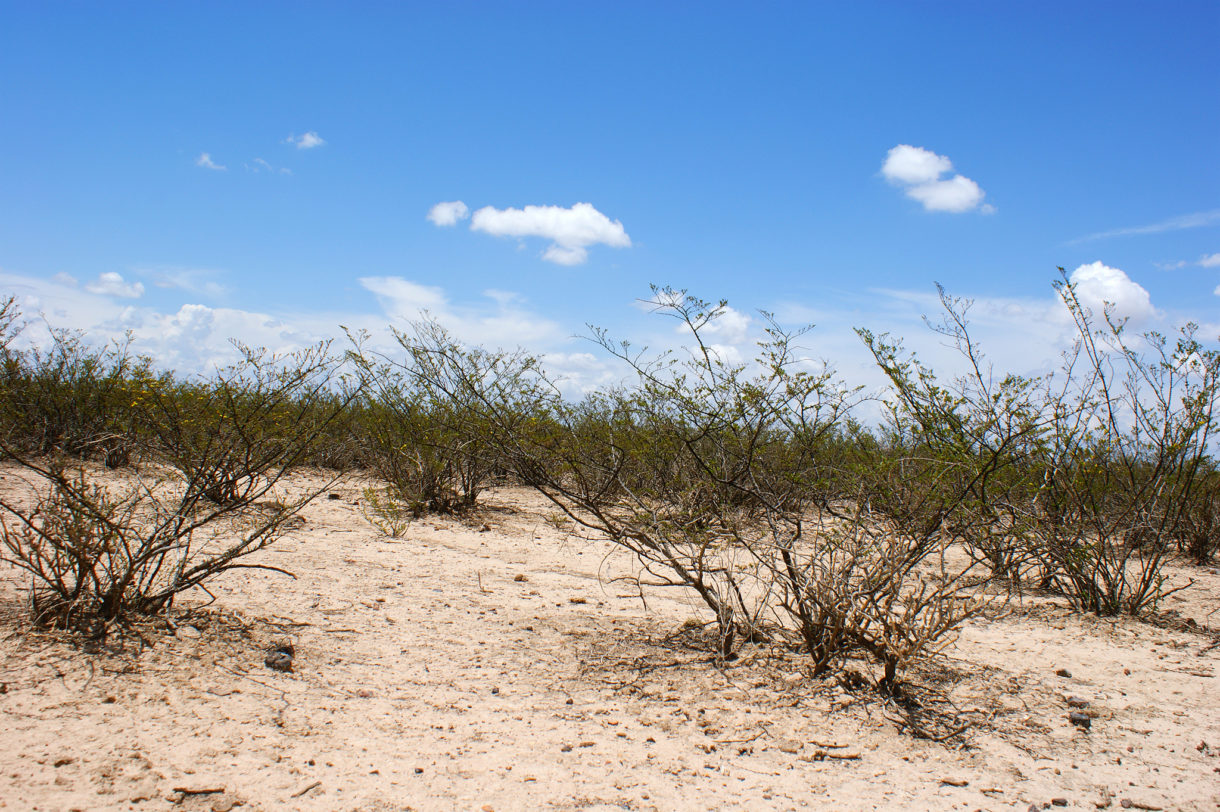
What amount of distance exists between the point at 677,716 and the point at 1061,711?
2.17 m

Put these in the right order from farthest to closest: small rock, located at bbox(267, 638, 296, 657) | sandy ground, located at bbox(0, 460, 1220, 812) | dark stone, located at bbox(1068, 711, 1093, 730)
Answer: small rock, located at bbox(267, 638, 296, 657), dark stone, located at bbox(1068, 711, 1093, 730), sandy ground, located at bbox(0, 460, 1220, 812)

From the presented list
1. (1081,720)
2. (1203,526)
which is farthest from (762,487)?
(1203,526)

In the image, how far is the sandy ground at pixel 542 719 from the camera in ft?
9.58

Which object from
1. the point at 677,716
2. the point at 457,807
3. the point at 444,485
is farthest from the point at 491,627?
the point at 444,485

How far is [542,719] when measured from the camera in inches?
144

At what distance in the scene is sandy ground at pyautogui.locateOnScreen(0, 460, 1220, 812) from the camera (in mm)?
2920

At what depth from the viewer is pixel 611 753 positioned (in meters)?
3.32

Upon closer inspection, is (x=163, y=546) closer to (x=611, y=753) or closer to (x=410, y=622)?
(x=410, y=622)

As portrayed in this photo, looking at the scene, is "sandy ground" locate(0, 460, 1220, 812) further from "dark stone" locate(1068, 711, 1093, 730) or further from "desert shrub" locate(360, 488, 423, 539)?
"desert shrub" locate(360, 488, 423, 539)

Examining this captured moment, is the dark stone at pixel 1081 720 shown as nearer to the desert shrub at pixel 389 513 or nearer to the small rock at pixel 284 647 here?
the small rock at pixel 284 647

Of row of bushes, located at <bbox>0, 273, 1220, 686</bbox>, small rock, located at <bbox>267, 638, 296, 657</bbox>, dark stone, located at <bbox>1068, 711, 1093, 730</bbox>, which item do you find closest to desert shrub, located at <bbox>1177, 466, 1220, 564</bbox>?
row of bushes, located at <bbox>0, 273, 1220, 686</bbox>

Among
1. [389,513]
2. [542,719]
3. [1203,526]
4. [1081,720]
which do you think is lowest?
[542,719]

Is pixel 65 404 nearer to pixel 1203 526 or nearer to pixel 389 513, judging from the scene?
pixel 389 513

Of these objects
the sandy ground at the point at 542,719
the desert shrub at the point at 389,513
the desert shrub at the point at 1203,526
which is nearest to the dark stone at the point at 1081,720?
the sandy ground at the point at 542,719
